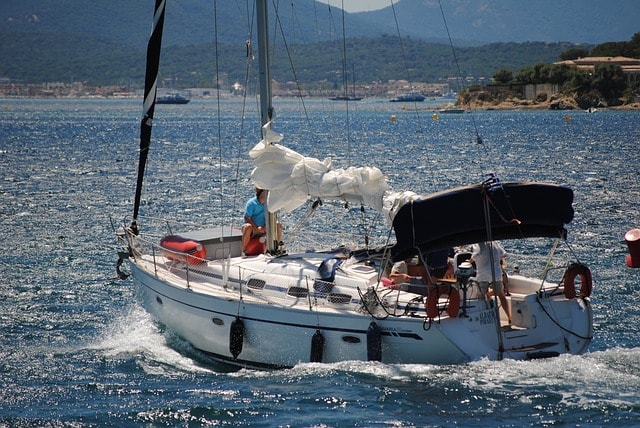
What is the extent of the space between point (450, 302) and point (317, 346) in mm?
2372

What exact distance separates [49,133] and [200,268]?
88.1 meters

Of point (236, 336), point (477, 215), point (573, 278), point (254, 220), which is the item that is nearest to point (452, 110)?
point (254, 220)

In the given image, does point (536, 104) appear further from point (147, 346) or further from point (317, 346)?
point (317, 346)

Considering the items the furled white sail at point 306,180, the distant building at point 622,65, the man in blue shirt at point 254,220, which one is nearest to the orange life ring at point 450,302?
the furled white sail at point 306,180

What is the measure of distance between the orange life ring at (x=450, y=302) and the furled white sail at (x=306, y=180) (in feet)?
7.54

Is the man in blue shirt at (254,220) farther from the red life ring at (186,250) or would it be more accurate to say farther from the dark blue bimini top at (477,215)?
the dark blue bimini top at (477,215)

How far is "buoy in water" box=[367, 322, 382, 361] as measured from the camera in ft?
49.3

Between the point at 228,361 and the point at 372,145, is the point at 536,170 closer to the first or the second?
the point at 372,145

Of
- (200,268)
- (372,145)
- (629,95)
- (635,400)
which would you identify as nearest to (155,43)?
(200,268)

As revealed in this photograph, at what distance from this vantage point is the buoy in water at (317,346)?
51.2ft

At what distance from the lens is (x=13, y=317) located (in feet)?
67.6

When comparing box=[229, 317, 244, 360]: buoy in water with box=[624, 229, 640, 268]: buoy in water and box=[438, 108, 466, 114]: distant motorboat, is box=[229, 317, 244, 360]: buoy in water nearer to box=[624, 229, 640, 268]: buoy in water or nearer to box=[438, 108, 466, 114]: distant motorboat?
box=[624, 229, 640, 268]: buoy in water

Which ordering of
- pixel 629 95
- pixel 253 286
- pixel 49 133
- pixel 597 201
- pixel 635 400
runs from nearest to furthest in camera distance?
pixel 635 400 → pixel 253 286 → pixel 597 201 → pixel 49 133 → pixel 629 95

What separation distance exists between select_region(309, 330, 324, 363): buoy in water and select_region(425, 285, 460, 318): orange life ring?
1.94 metres
